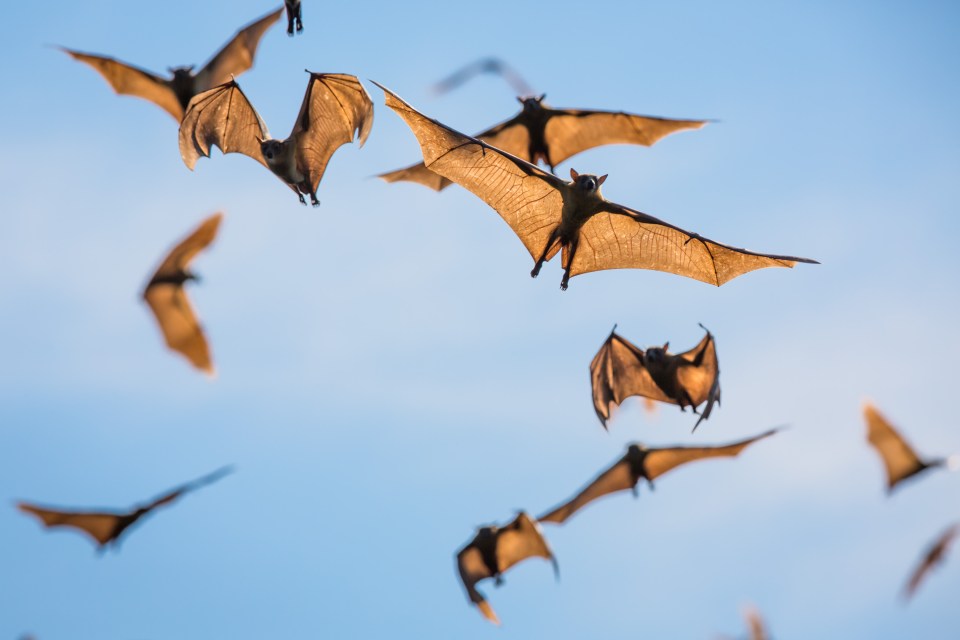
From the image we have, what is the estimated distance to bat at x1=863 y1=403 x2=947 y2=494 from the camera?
13836 mm

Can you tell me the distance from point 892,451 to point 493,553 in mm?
7196

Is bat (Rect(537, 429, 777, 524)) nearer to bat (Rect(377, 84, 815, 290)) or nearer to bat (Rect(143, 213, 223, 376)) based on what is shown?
bat (Rect(377, 84, 815, 290))

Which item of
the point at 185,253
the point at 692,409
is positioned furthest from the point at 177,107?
the point at 692,409

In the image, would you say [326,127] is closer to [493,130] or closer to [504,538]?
[493,130]

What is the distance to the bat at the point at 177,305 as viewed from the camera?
1443 cm

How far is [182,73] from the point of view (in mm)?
19453

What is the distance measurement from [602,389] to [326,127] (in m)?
7.31

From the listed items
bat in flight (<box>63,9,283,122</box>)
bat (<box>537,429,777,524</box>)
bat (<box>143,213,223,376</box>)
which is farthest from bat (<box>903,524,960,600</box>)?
bat in flight (<box>63,9,283,122</box>)

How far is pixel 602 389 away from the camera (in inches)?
719

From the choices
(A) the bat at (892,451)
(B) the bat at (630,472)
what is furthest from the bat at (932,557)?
(B) the bat at (630,472)

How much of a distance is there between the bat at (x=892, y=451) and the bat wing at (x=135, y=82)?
14.9 metres

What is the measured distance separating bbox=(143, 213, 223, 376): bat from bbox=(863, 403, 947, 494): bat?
33.4 ft

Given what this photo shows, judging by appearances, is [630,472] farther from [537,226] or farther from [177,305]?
[177,305]

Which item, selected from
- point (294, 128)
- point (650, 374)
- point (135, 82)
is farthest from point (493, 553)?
point (135, 82)
